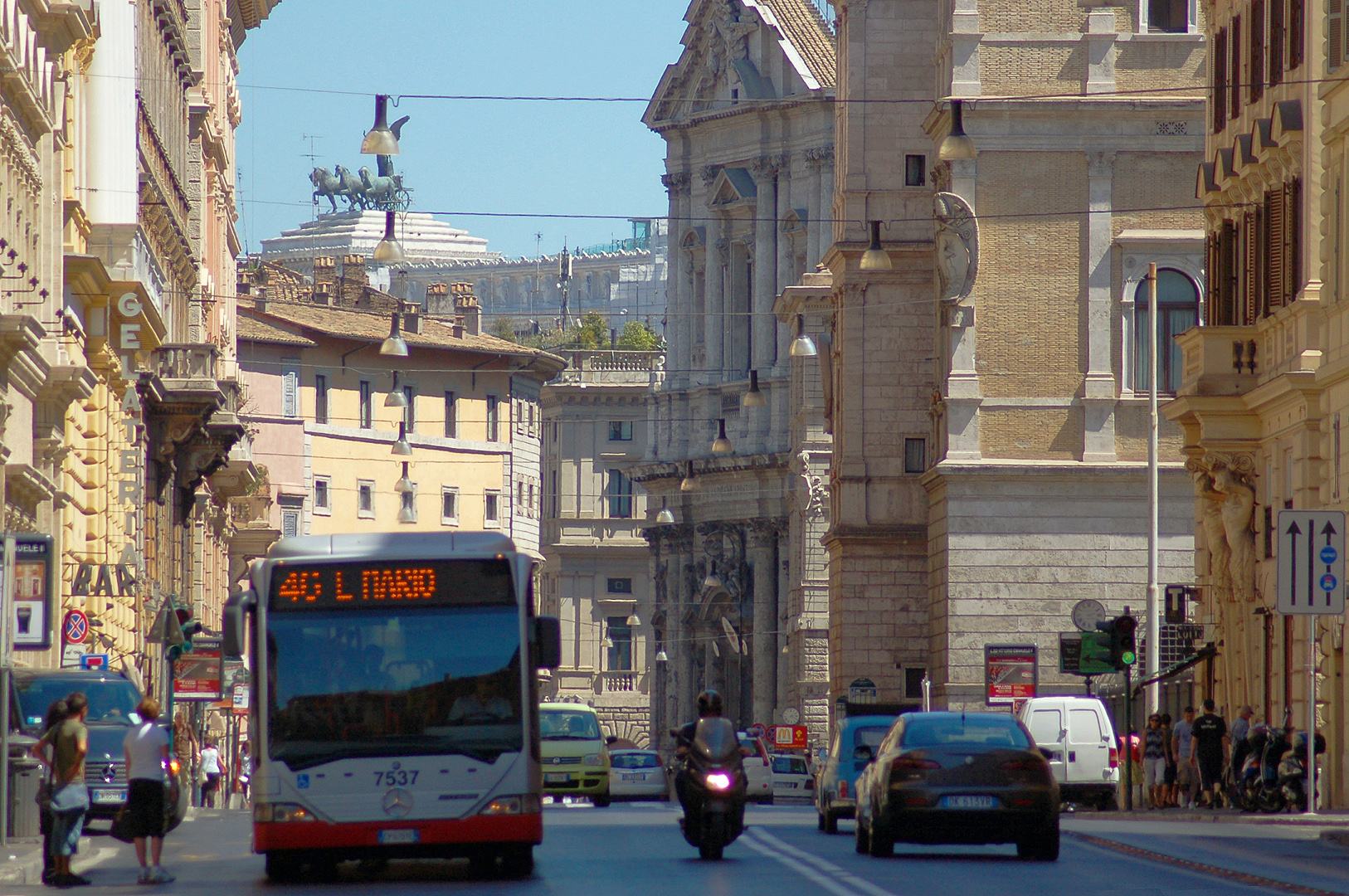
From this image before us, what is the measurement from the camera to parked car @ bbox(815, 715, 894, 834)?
31.7 meters

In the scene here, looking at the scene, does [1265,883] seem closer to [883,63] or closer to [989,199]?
[989,199]

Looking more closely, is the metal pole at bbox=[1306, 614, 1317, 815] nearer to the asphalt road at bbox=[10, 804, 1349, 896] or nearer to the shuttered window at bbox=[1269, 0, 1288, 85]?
the asphalt road at bbox=[10, 804, 1349, 896]

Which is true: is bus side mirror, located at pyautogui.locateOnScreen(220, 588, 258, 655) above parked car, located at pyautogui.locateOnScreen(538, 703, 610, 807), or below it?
above

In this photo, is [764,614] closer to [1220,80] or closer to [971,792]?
[1220,80]

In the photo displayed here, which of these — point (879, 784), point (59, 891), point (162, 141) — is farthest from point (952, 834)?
point (162, 141)

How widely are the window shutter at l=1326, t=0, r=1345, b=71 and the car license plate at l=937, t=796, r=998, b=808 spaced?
15773 millimetres

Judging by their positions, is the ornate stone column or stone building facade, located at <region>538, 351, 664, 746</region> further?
stone building facade, located at <region>538, 351, 664, 746</region>

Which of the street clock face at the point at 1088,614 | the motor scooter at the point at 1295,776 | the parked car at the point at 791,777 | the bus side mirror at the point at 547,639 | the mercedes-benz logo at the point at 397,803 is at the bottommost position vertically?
the parked car at the point at 791,777

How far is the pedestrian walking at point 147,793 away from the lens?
22.0 m

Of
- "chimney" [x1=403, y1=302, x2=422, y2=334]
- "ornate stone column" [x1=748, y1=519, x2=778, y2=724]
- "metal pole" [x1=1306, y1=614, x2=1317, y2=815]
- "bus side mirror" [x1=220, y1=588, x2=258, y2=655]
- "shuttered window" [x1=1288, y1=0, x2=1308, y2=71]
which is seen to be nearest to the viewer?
"bus side mirror" [x1=220, y1=588, x2=258, y2=655]

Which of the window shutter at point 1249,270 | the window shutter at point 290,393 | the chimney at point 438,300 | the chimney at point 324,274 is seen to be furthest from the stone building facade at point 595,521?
the window shutter at point 1249,270

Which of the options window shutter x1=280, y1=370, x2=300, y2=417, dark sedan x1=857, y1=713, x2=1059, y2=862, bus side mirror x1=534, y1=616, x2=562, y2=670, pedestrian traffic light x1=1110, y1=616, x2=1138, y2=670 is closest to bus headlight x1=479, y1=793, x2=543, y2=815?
bus side mirror x1=534, y1=616, x2=562, y2=670

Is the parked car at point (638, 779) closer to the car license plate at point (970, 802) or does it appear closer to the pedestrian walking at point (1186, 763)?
the pedestrian walking at point (1186, 763)

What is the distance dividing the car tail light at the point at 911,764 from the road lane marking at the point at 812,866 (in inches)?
39.1
